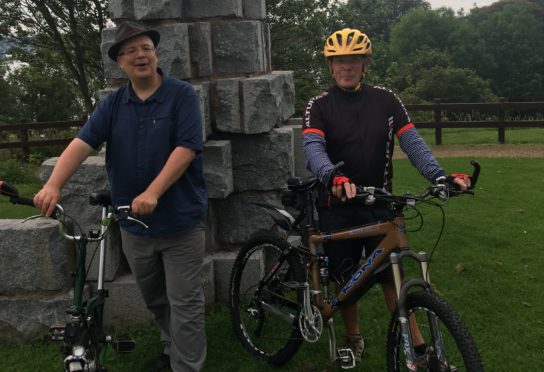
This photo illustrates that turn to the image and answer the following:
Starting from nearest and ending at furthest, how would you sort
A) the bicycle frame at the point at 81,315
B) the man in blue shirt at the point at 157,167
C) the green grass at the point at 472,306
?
the bicycle frame at the point at 81,315, the man in blue shirt at the point at 157,167, the green grass at the point at 472,306

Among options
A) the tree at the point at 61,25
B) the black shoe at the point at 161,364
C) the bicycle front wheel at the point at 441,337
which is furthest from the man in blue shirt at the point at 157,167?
the tree at the point at 61,25

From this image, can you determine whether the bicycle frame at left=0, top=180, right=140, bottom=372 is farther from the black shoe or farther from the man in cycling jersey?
the man in cycling jersey

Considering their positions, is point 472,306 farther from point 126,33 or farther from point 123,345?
point 126,33

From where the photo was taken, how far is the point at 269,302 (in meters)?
3.95

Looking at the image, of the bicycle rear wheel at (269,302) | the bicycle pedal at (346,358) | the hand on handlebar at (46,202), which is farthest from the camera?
the bicycle rear wheel at (269,302)

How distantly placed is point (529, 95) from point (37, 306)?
46.2 meters

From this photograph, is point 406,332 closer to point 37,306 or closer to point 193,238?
point 193,238

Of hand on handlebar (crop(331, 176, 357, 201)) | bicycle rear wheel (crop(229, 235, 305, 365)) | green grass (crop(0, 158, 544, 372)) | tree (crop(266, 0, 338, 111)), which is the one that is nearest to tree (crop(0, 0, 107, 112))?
tree (crop(266, 0, 338, 111))

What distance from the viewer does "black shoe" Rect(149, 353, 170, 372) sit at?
374 centimetres

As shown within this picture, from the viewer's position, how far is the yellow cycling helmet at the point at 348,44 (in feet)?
10.8

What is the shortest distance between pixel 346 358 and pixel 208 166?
1696 mm

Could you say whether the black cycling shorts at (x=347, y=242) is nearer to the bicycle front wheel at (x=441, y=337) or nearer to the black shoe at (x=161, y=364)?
the bicycle front wheel at (x=441, y=337)

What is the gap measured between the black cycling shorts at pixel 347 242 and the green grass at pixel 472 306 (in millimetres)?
641

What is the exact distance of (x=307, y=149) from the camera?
3.32m
